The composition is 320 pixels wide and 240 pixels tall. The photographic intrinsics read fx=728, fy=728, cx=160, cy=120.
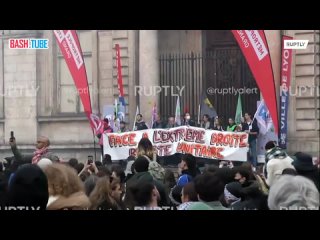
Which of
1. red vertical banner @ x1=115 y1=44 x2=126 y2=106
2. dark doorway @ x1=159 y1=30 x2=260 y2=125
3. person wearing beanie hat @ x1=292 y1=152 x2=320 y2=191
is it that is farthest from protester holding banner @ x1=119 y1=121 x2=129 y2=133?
person wearing beanie hat @ x1=292 y1=152 x2=320 y2=191

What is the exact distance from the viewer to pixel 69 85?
500 inches

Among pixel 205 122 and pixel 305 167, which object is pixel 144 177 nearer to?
pixel 305 167

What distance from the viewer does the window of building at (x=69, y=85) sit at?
40.7ft

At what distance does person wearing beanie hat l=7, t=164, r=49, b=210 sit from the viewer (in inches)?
183

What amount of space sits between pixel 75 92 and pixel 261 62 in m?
3.30

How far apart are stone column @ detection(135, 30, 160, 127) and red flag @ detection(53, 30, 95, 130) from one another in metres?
0.93

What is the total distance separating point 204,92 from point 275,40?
2902mm

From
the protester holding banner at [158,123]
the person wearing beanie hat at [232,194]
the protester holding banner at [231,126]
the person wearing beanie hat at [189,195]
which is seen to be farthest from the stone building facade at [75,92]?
the person wearing beanie hat at [189,195]

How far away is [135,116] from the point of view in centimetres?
1280

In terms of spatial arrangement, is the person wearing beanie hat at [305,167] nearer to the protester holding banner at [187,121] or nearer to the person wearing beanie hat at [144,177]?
the person wearing beanie hat at [144,177]
